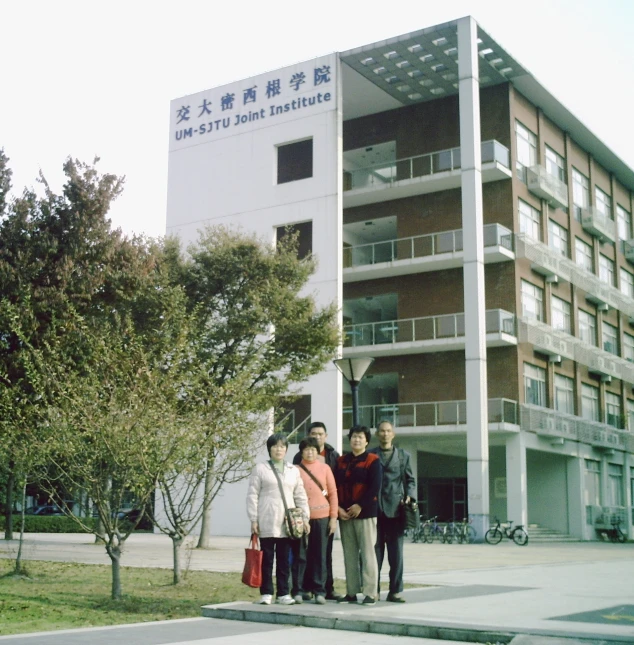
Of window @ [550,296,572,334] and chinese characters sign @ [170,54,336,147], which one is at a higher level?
chinese characters sign @ [170,54,336,147]

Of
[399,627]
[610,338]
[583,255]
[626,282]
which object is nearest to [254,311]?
[399,627]

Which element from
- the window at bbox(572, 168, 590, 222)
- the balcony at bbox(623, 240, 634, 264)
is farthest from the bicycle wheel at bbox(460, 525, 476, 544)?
the balcony at bbox(623, 240, 634, 264)

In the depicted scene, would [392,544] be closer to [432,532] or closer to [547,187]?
[432,532]

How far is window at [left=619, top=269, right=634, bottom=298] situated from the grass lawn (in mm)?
38371

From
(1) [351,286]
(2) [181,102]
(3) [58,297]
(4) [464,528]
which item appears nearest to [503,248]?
(1) [351,286]

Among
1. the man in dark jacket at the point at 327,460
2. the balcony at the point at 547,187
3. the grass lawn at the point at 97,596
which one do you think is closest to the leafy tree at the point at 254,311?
the grass lawn at the point at 97,596

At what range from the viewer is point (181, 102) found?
3894 cm

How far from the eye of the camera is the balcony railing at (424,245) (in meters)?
34.3

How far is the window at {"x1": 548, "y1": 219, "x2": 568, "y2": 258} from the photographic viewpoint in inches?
1538

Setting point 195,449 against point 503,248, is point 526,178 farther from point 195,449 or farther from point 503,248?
point 195,449

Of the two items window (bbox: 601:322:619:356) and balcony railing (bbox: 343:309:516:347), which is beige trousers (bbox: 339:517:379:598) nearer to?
balcony railing (bbox: 343:309:516:347)

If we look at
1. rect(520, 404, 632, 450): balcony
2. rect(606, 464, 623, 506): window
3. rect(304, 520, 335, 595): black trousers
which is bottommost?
rect(304, 520, 335, 595): black trousers

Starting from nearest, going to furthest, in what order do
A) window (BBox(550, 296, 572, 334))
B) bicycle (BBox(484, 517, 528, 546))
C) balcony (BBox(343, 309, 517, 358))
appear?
bicycle (BBox(484, 517, 528, 546)), balcony (BBox(343, 309, 517, 358)), window (BBox(550, 296, 572, 334))

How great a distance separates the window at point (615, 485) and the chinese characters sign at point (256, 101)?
21812mm
